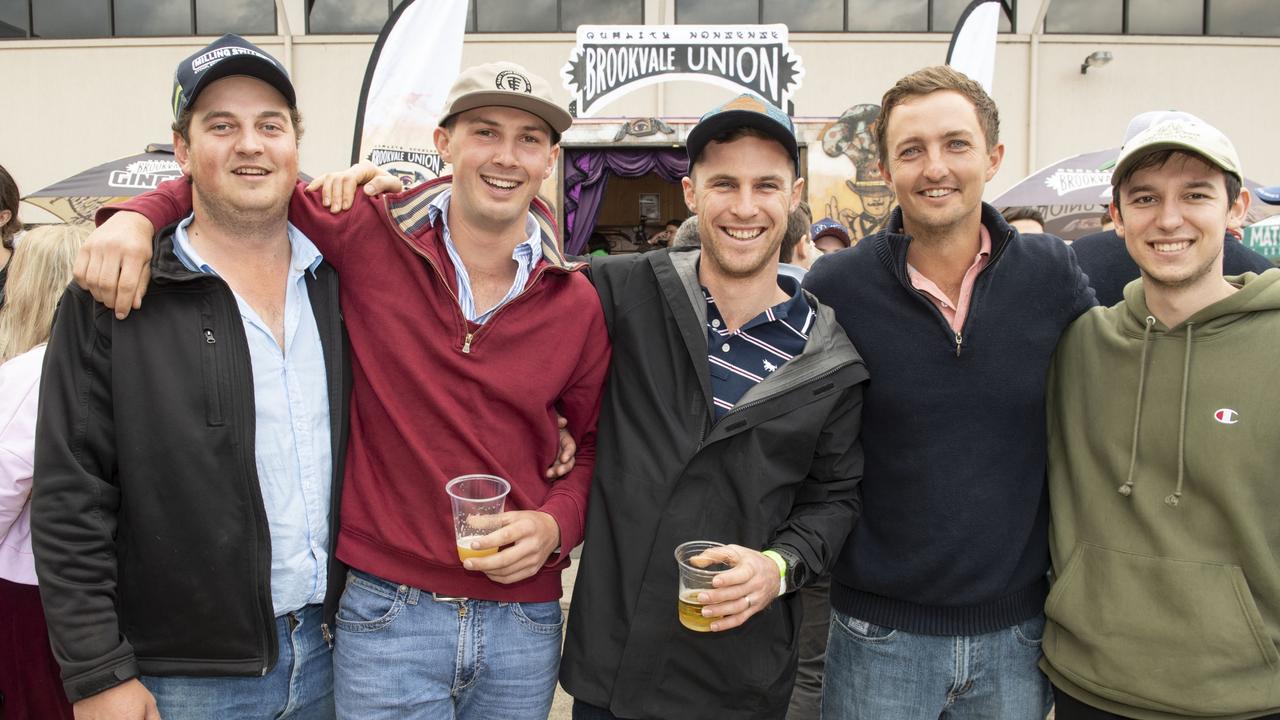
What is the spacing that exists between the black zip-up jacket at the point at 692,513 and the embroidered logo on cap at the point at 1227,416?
893mm

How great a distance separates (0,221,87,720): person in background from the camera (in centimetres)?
252

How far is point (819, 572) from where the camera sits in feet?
7.47

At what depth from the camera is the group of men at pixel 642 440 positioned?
205 cm

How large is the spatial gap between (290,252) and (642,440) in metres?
1.15

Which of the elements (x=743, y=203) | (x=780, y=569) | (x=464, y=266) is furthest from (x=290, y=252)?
(x=780, y=569)

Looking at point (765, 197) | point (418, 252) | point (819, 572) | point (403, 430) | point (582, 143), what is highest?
point (582, 143)

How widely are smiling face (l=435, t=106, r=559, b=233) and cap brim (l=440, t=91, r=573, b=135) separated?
27mm

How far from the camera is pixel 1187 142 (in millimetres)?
2191

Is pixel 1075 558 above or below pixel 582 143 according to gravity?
below

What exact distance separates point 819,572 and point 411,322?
1335mm

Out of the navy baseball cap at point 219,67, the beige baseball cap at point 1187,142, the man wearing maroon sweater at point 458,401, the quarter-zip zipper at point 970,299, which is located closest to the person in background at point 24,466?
the man wearing maroon sweater at point 458,401

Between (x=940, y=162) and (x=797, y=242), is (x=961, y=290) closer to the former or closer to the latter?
(x=940, y=162)

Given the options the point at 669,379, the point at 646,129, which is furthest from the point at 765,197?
the point at 646,129

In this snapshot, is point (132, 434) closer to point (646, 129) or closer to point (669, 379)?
point (669, 379)
